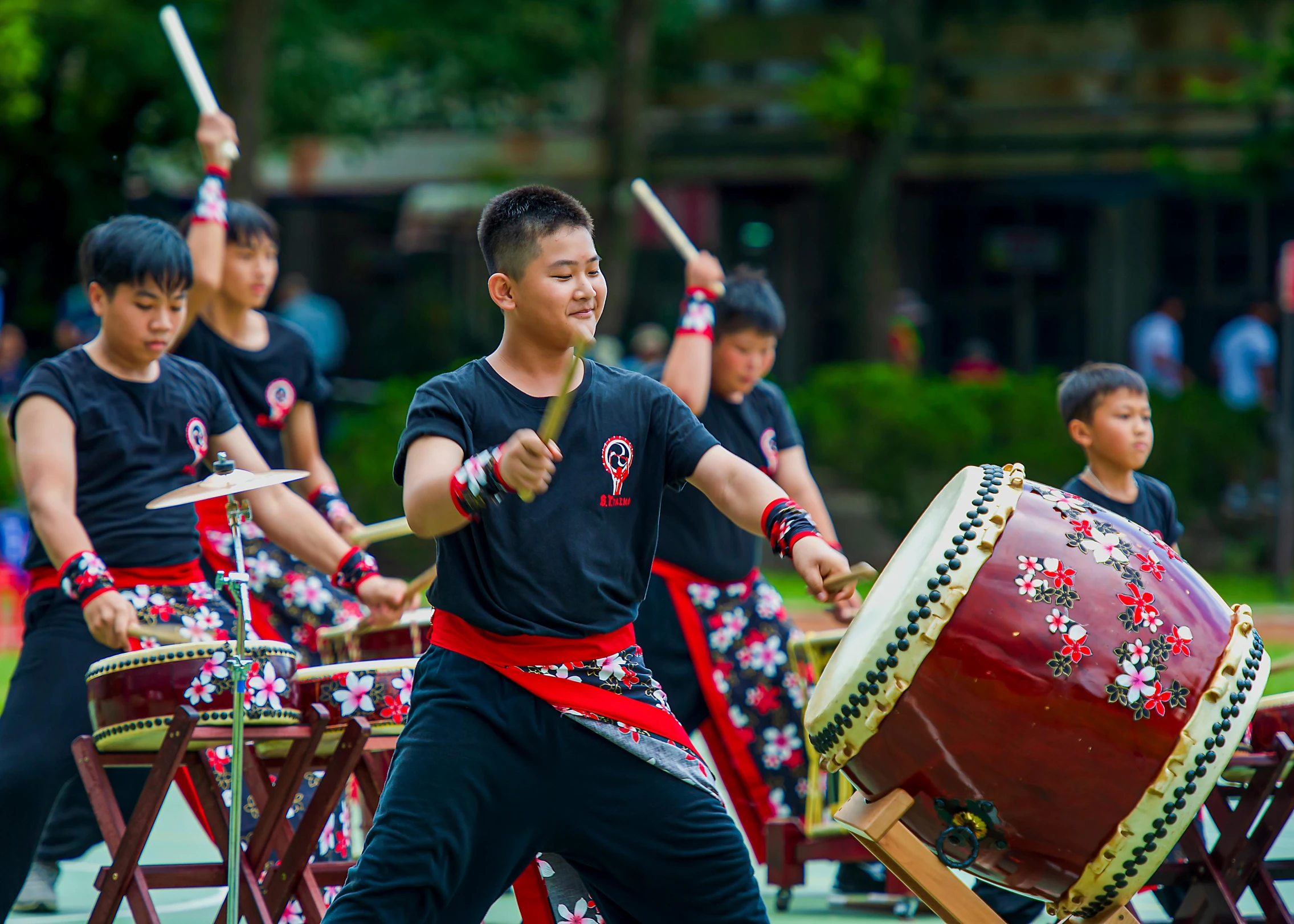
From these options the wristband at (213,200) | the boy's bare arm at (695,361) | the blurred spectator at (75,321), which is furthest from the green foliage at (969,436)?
the wristband at (213,200)

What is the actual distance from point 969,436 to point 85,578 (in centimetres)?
1017

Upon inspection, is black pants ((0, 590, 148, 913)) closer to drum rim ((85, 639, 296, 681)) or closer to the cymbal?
drum rim ((85, 639, 296, 681))

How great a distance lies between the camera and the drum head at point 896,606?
133 inches

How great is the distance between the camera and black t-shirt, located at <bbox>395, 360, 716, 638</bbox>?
314 cm

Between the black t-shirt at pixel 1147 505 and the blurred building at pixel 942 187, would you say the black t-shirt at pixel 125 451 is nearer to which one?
the black t-shirt at pixel 1147 505

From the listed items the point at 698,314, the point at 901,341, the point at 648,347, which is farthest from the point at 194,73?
the point at 901,341

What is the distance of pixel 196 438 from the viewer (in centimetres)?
455

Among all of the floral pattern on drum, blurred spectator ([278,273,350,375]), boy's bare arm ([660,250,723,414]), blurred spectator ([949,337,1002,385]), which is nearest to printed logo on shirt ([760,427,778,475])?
boy's bare arm ([660,250,723,414])

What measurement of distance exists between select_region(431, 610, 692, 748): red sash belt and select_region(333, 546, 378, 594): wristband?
113 cm

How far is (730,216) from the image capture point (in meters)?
23.8

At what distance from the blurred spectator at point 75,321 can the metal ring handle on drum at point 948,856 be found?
1042 centimetres

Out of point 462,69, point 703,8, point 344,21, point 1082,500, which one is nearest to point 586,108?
point 703,8

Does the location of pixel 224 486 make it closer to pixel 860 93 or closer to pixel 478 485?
pixel 478 485

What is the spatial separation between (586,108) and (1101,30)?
720 centimetres
